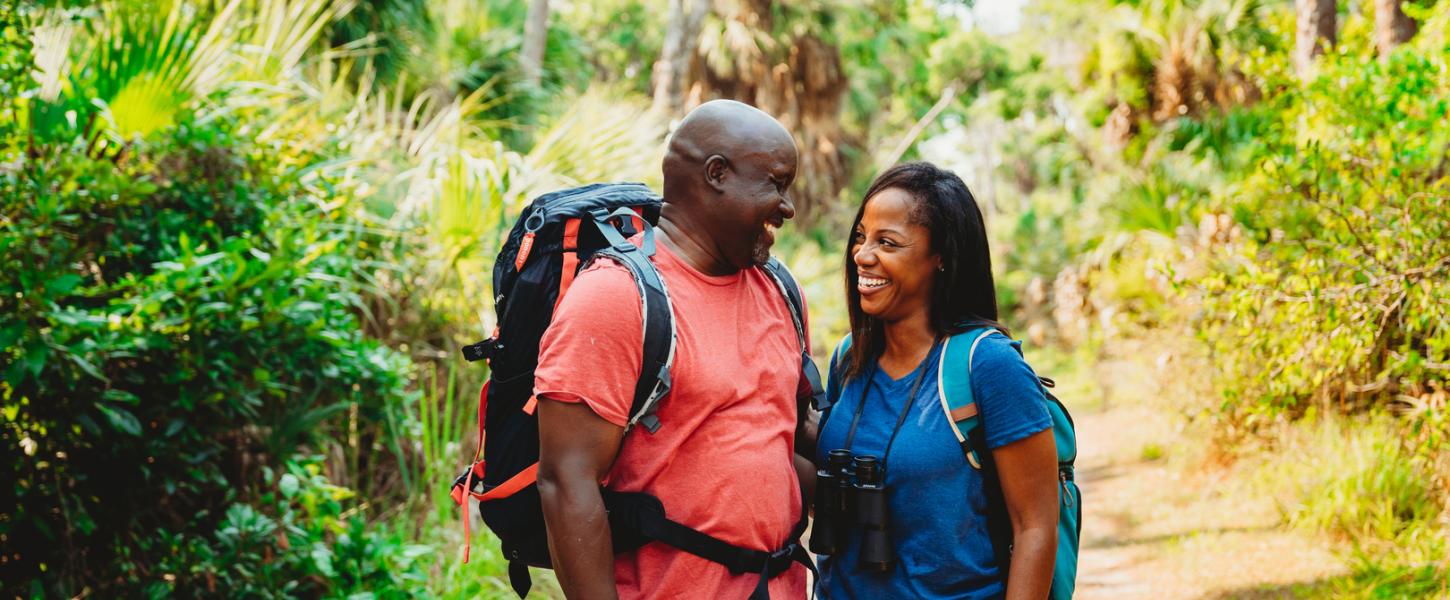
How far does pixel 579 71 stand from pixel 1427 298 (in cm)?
1099

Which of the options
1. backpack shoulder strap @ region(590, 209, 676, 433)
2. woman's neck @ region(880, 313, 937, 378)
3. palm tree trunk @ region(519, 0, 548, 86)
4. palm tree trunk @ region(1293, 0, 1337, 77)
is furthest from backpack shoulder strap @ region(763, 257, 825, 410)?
palm tree trunk @ region(519, 0, 548, 86)

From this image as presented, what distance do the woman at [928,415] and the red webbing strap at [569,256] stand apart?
65 centimetres

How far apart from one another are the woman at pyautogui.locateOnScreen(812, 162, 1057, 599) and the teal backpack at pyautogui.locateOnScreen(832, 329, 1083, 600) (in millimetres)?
18

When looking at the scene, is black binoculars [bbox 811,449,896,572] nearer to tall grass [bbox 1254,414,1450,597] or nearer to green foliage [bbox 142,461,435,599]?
green foliage [bbox 142,461,435,599]

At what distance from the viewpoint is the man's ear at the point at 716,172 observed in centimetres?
223

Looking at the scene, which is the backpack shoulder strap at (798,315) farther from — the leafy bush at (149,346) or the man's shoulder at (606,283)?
the leafy bush at (149,346)

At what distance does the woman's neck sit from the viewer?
2490 mm

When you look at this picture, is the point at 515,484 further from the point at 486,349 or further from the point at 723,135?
the point at 723,135

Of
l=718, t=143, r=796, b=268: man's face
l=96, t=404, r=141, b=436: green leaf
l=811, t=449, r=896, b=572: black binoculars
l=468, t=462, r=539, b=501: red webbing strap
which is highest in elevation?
l=718, t=143, r=796, b=268: man's face

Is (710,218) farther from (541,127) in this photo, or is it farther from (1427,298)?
(541,127)

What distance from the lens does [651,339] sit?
2.07 meters

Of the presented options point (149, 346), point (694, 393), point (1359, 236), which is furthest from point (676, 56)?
point (694, 393)

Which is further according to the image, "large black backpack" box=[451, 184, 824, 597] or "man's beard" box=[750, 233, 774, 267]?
"man's beard" box=[750, 233, 774, 267]

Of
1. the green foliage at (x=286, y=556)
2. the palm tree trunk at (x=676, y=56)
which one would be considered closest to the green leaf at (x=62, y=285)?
the green foliage at (x=286, y=556)
